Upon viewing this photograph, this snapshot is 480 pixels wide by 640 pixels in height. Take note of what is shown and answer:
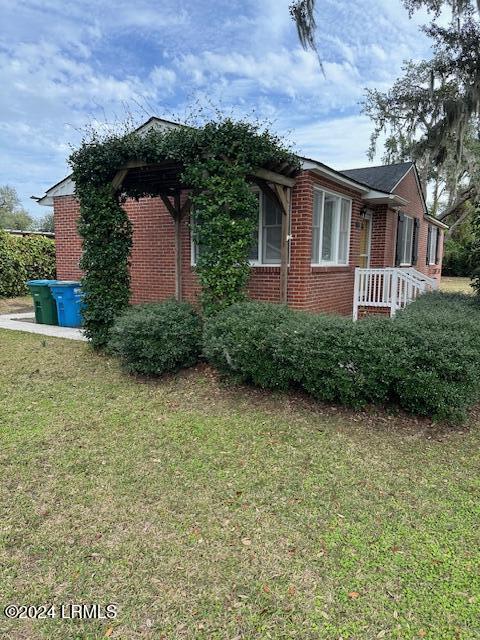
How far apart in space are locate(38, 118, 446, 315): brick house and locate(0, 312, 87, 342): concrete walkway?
5.19 ft

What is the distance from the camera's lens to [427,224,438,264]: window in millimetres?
17606

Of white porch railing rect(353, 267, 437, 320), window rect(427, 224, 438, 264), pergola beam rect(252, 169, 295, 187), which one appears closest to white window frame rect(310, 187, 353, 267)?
white porch railing rect(353, 267, 437, 320)

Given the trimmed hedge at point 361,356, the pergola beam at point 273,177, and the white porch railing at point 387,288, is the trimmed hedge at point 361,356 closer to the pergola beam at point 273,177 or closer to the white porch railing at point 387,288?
the pergola beam at point 273,177

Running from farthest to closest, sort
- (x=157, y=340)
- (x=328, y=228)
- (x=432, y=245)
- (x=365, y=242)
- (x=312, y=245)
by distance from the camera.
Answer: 1. (x=432, y=245)
2. (x=365, y=242)
3. (x=328, y=228)
4. (x=312, y=245)
5. (x=157, y=340)

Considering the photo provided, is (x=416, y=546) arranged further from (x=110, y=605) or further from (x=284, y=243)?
(x=284, y=243)

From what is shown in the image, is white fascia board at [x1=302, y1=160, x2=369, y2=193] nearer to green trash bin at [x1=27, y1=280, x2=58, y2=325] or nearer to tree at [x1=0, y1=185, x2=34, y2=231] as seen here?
green trash bin at [x1=27, y1=280, x2=58, y2=325]

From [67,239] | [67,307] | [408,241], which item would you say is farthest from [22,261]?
[408,241]

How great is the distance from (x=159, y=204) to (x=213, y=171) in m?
3.67

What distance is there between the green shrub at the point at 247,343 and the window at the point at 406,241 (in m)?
8.38

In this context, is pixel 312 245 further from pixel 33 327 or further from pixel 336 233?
pixel 33 327

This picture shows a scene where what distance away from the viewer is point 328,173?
7438 millimetres

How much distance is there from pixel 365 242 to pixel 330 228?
2576 mm

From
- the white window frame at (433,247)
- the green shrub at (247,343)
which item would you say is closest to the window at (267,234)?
the green shrub at (247,343)

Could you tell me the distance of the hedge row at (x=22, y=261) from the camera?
14.1 meters
